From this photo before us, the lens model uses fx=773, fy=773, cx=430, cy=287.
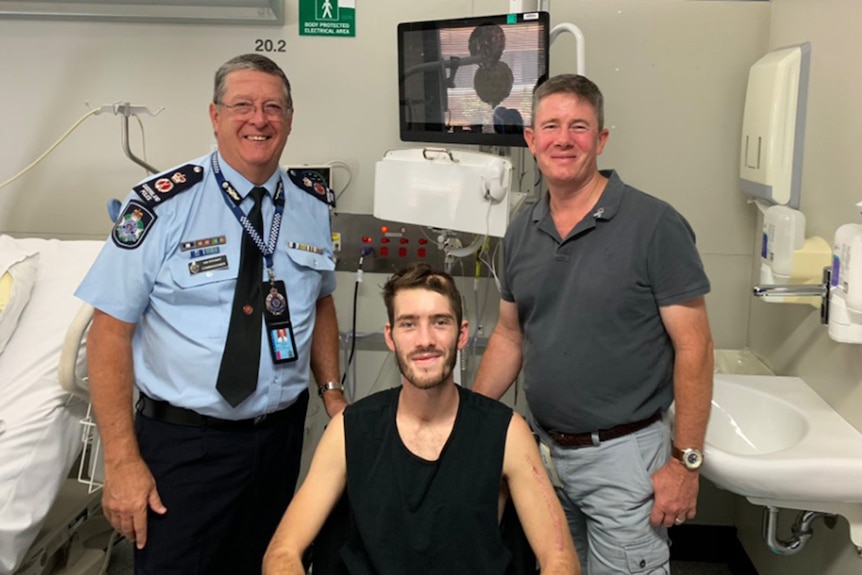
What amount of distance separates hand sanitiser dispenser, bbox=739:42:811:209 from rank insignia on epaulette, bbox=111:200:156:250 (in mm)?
1625

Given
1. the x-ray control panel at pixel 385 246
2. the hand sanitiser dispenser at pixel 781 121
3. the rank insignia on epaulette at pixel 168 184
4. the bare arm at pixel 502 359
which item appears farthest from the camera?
the x-ray control panel at pixel 385 246

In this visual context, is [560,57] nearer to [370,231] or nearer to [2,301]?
[370,231]

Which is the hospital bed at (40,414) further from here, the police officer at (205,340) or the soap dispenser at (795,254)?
the soap dispenser at (795,254)

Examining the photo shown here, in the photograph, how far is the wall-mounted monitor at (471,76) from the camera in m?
2.12

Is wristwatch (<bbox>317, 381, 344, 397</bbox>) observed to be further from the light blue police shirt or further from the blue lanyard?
the blue lanyard

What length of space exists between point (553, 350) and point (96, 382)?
3.31 ft

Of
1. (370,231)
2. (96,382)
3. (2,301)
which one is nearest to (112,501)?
(96,382)

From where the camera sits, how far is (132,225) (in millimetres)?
1711

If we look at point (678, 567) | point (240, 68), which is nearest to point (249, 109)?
point (240, 68)

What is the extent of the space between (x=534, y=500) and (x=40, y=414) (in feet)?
4.25

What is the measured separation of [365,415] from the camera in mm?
1612

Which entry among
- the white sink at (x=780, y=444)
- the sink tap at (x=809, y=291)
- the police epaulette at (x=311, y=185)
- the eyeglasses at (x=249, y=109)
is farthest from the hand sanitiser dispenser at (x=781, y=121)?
the eyeglasses at (x=249, y=109)

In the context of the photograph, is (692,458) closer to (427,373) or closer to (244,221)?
(427,373)

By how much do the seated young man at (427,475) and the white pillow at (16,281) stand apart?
109 cm
